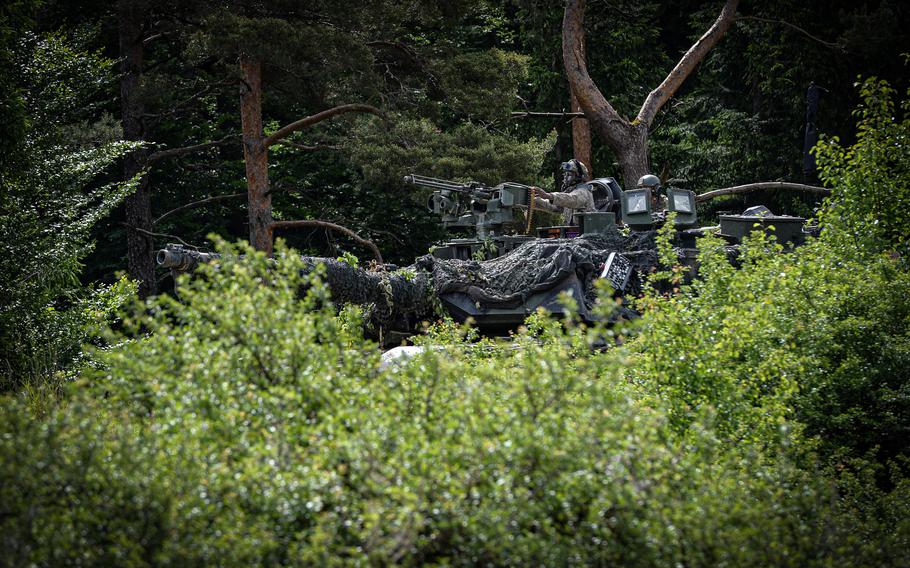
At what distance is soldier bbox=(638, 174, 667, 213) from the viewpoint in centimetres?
1430

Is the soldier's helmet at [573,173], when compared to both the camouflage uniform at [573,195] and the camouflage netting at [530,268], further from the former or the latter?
the camouflage netting at [530,268]

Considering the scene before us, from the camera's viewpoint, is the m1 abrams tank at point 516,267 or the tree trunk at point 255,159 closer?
the m1 abrams tank at point 516,267

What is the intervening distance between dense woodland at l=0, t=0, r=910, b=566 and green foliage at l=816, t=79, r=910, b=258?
0.10 feet

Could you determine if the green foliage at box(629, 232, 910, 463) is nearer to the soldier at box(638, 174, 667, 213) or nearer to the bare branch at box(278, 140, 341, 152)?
the soldier at box(638, 174, 667, 213)

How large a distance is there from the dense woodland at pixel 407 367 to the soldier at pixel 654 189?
180 cm

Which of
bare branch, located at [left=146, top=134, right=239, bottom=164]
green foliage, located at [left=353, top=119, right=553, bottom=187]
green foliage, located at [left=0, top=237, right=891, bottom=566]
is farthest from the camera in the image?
bare branch, located at [left=146, top=134, right=239, bottom=164]

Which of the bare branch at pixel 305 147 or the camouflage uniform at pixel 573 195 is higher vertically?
the bare branch at pixel 305 147

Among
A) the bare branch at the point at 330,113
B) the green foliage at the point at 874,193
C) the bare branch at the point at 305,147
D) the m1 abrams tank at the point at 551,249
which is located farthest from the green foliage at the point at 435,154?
the green foliage at the point at 874,193

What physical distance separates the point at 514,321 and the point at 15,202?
19.7 feet

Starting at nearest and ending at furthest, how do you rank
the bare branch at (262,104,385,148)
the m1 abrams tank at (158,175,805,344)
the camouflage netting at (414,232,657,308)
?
the m1 abrams tank at (158,175,805,344), the camouflage netting at (414,232,657,308), the bare branch at (262,104,385,148)

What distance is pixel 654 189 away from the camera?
14578 mm

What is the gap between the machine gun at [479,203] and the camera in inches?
542

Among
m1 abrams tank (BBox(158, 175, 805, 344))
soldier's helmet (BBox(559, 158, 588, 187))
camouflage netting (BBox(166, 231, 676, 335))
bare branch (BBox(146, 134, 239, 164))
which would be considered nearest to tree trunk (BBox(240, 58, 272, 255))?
bare branch (BBox(146, 134, 239, 164))

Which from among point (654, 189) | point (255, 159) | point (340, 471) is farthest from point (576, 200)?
point (340, 471)
